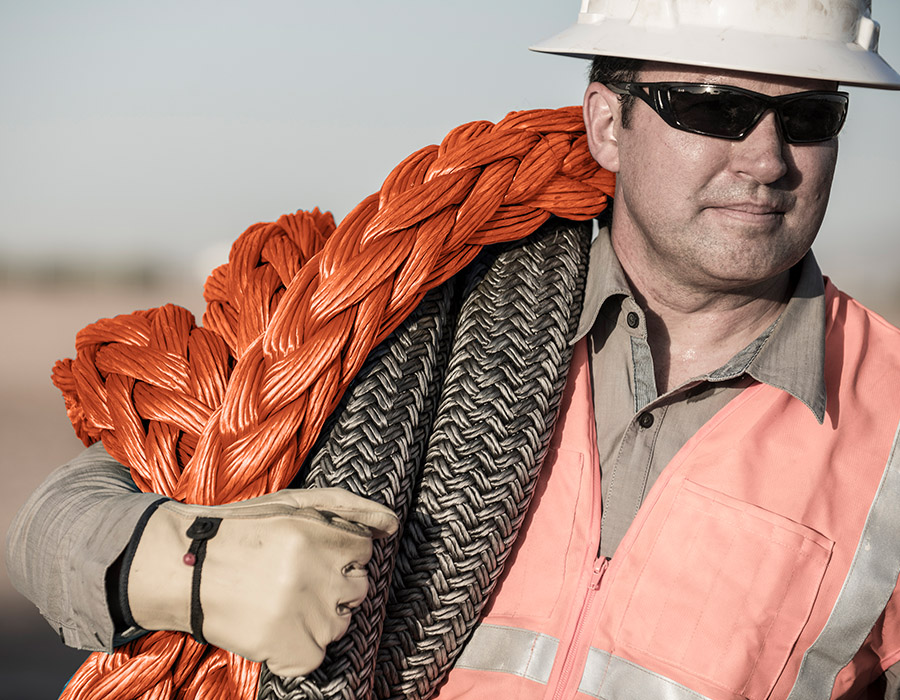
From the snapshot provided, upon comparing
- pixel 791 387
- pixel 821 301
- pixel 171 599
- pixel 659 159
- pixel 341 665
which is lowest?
pixel 341 665

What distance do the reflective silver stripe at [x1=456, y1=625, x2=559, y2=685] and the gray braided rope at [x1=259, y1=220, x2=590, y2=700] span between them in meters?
0.04

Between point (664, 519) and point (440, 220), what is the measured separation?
A: 656 millimetres

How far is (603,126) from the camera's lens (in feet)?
5.87

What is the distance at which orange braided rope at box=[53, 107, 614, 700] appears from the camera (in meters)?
1.41

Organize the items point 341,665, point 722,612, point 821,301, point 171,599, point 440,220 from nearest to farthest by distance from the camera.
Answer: point 171,599
point 341,665
point 722,612
point 440,220
point 821,301

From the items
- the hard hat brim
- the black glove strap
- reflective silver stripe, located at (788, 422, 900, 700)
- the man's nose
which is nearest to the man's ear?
the hard hat brim

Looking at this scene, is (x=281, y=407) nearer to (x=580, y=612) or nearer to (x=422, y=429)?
(x=422, y=429)

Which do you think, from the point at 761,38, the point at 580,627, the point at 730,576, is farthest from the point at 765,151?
the point at 580,627

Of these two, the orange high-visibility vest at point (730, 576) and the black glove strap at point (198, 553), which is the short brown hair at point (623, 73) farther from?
the black glove strap at point (198, 553)

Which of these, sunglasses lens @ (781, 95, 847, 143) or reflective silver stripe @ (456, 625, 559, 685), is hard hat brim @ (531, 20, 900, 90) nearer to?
sunglasses lens @ (781, 95, 847, 143)

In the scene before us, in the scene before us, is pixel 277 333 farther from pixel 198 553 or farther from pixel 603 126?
pixel 603 126

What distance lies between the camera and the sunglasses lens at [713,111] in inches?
60.5

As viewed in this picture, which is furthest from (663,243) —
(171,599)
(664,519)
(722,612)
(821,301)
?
(171,599)

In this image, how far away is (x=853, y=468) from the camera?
1554 millimetres
